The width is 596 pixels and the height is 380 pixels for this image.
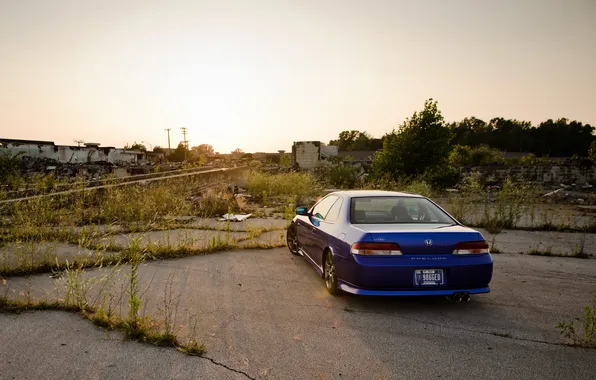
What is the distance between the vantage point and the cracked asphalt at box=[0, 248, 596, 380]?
9.74ft

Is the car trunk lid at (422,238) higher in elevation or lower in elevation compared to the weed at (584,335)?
higher

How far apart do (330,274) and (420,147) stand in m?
18.5

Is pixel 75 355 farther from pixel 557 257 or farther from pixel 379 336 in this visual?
pixel 557 257

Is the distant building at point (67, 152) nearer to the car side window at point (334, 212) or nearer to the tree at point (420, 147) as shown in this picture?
the tree at point (420, 147)

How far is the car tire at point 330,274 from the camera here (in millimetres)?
4621

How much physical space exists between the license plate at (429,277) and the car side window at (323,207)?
1850 millimetres

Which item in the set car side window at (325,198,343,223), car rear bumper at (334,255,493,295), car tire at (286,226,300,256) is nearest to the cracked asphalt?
car rear bumper at (334,255,493,295)

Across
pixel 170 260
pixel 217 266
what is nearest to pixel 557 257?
pixel 217 266

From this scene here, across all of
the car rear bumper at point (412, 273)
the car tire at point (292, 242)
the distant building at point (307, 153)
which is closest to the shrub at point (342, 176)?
the distant building at point (307, 153)

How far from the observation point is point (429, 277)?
4102mm

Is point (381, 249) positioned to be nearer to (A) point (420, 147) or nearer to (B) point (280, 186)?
(B) point (280, 186)

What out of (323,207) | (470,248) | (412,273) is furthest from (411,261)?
(323,207)

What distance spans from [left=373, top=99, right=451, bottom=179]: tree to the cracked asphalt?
1662 centimetres

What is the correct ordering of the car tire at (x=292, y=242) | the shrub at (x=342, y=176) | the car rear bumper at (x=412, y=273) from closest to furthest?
the car rear bumper at (x=412, y=273)
the car tire at (x=292, y=242)
the shrub at (x=342, y=176)
